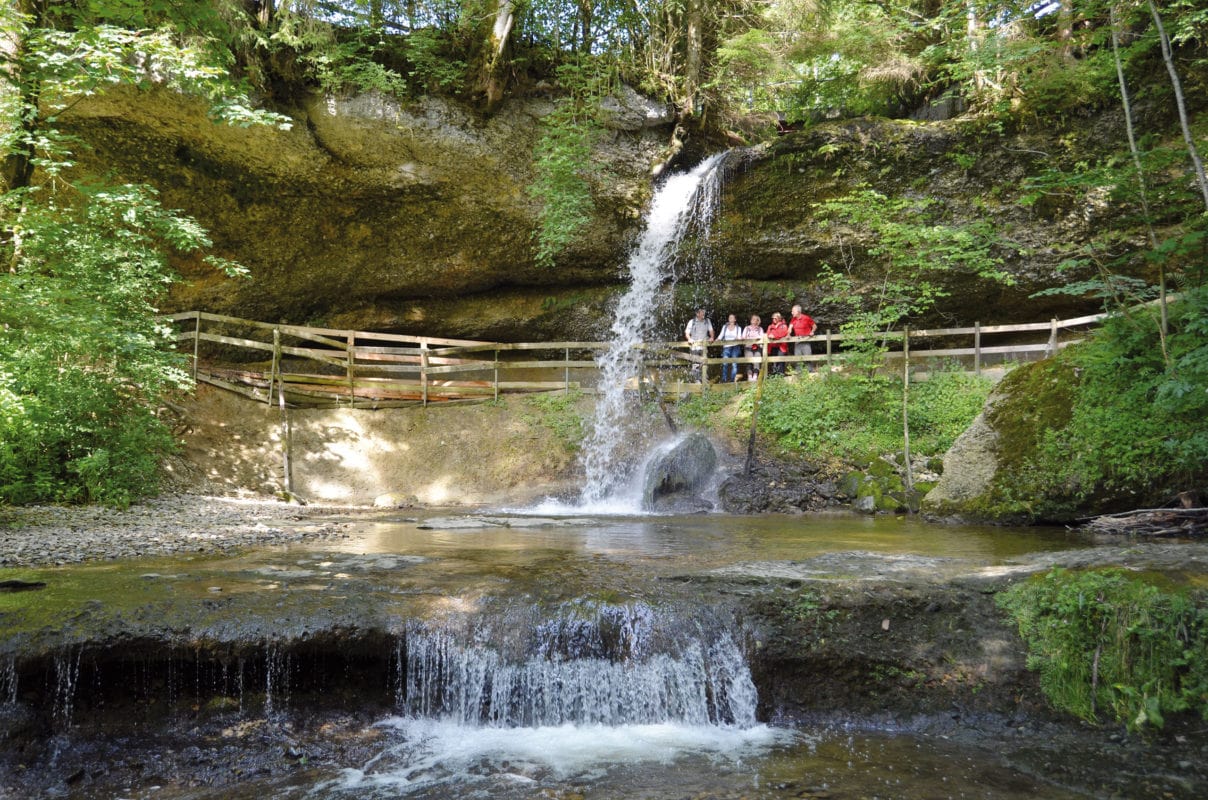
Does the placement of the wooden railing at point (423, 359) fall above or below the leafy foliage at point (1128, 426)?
above

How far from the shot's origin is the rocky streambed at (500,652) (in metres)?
3.57

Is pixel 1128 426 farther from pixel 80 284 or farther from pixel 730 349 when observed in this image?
pixel 80 284

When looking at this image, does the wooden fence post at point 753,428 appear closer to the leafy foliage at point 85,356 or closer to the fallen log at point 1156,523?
the fallen log at point 1156,523

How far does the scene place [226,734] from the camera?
3.96 m

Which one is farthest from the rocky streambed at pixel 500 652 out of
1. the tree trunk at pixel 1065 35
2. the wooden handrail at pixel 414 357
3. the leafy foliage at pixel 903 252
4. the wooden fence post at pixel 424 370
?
the tree trunk at pixel 1065 35

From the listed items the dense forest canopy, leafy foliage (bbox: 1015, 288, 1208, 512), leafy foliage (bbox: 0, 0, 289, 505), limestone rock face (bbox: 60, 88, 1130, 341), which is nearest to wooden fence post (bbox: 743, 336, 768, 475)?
the dense forest canopy

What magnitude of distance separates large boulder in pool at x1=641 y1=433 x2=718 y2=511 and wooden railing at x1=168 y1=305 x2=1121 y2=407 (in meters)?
2.36

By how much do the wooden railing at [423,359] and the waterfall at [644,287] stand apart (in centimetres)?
63

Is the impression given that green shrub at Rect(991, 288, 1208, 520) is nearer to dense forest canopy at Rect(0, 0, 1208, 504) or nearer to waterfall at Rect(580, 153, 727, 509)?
dense forest canopy at Rect(0, 0, 1208, 504)

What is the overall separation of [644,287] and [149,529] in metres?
11.7

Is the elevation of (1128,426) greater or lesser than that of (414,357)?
lesser

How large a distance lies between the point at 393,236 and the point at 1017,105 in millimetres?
13191

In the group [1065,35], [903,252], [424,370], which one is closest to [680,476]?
[903,252]

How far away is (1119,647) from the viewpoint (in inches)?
153
